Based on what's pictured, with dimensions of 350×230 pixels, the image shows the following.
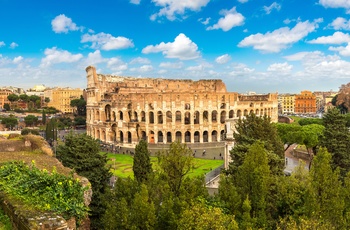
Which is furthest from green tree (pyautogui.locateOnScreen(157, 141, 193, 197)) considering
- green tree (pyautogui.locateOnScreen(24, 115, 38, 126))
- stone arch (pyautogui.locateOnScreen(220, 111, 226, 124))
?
green tree (pyautogui.locateOnScreen(24, 115, 38, 126))

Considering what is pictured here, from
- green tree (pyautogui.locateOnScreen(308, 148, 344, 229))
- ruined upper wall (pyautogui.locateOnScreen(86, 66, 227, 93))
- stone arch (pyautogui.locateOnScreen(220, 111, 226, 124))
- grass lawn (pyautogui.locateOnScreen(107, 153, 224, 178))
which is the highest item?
ruined upper wall (pyautogui.locateOnScreen(86, 66, 227, 93))

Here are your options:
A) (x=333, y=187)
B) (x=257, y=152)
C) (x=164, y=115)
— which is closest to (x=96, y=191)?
(x=257, y=152)

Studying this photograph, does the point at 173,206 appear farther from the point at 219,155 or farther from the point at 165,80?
the point at 165,80

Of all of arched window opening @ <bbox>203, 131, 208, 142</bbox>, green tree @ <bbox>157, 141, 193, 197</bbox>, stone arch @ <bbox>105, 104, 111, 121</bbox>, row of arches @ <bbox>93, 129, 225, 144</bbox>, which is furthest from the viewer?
stone arch @ <bbox>105, 104, 111, 121</bbox>

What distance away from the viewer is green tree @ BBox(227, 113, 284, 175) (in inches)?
841

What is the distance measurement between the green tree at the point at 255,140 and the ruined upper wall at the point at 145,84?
50.5 m

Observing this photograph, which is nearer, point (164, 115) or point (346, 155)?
point (346, 155)

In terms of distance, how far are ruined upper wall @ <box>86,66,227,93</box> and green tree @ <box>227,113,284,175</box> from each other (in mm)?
50488

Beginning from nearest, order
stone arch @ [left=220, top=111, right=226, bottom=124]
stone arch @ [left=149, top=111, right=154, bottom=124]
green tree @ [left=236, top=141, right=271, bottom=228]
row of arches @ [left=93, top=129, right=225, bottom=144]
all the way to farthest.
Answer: green tree @ [left=236, top=141, right=271, bottom=228]
row of arches @ [left=93, top=129, right=225, bottom=144]
stone arch @ [left=149, top=111, right=154, bottom=124]
stone arch @ [left=220, top=111, right=226, bottom=124]

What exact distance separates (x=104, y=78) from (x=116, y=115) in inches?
536

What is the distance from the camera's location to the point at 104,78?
240 feet

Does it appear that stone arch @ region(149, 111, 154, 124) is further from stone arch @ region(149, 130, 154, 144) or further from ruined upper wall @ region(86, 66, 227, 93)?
ruined upper wall @ region(86, 66, 227, 93)

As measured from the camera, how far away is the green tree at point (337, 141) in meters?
25.5

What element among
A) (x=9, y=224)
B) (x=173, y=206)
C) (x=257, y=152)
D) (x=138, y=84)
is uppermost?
(x=138, y=84)
